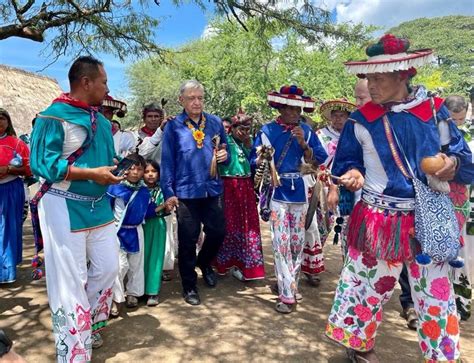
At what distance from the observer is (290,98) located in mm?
3633

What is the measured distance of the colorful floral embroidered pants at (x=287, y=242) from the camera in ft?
12.0

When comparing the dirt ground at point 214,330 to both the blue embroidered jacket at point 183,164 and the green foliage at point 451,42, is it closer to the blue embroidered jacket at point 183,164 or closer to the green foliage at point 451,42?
the blue embroidered jacket at point 183,164

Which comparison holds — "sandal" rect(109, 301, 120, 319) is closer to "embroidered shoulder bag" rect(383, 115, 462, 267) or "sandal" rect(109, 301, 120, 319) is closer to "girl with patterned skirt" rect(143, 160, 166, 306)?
"girl with patterned skirt" rect(143, 160, 166, 306)

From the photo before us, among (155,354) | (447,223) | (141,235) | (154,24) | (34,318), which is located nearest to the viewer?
(447,223)

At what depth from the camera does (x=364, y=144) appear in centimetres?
251

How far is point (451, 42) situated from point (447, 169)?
42267 millimetres

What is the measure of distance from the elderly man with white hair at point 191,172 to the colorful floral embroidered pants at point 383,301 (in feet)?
5.21

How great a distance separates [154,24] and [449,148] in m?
5.15

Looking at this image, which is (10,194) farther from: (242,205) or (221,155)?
(242,205)

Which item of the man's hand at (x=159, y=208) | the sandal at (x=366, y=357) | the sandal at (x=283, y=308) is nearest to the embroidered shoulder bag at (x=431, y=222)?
the sandal at (x=366, y=357)

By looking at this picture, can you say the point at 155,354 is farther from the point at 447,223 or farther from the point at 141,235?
the point at 447,223

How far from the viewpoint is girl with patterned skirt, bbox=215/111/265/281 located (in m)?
4.41

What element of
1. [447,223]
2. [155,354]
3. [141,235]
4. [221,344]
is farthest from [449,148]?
[141,235]

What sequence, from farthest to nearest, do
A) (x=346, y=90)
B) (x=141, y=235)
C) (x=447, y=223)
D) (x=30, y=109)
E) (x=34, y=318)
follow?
(x=346, y=90), (x=30, y=109), (x=141, y=235), (x=34, y=318), (x=447, y=223)
